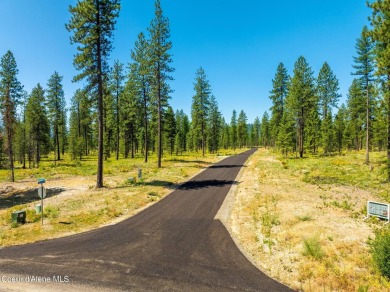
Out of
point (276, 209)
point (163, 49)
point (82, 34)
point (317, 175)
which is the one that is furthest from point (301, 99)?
point (82, 34)

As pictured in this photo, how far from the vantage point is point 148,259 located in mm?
9172

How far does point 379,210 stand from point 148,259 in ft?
39.7

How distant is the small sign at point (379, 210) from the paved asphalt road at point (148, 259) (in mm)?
8106

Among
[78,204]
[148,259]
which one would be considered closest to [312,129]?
[78,204]

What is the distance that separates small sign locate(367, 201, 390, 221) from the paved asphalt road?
811 cm

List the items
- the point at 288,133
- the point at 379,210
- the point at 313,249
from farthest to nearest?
the point at 288,133
the point at 379,210
the point at 313,249

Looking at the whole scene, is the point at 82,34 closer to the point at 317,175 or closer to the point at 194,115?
the point at 317,175

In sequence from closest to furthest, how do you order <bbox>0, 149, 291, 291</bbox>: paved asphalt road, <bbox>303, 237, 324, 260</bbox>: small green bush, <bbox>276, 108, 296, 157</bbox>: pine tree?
1. <bbox>0, 149, 291, 291</bbox>: paved asphalt road
2. <bbox>303, 237, 324, 260</bbox>: small green bush
3. <bbox>276, 108, 296, 157</bbox>: pine tree

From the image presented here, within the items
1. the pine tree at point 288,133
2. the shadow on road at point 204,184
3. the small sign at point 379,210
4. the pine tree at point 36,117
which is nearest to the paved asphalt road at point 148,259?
the shadow on road at point 204,184

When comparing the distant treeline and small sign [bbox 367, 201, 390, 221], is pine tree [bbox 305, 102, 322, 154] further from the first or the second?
small sign [bbox 367, 201, 390, 221]

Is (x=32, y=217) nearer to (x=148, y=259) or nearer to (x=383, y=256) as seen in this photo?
(x=148, y=259)

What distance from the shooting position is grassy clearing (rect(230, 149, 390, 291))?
7770 millimetres

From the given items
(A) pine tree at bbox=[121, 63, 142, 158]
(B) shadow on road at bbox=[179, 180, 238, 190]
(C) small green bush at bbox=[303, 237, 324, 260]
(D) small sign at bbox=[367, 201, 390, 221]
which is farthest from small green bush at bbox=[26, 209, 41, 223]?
(A) pine tree at bbox=[121, 63, 142, 158]

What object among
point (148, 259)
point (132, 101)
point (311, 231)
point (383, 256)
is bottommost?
point (148, 259)
